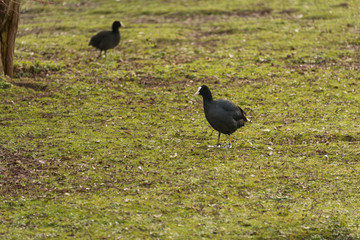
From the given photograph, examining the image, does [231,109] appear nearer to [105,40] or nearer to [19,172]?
[19,172]

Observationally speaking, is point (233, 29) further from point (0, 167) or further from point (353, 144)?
point (0, 167)

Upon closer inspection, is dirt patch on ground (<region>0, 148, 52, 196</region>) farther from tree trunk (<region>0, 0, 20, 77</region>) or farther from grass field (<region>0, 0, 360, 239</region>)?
tree trunk (<region>0, 0, 20, 77</region>)

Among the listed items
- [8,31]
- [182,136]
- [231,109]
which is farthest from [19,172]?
[8,31]

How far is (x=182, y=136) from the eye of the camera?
14219 millimetres

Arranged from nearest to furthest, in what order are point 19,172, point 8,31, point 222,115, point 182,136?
point 19,172 < point 222,115 < point 182,136 < point 8,31

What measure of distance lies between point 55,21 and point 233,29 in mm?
10134

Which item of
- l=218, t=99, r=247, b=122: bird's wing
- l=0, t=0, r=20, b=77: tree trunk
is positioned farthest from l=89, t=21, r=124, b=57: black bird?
l=218, t=99, r=247, b=122: bird's wing

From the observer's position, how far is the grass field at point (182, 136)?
31.2 feet

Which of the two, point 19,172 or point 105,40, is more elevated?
point 105,40

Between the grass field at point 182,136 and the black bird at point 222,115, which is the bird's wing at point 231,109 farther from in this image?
the grass field at point 182,136

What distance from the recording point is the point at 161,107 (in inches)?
659

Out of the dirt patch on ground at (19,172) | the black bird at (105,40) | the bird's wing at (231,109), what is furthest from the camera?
the black bird at (105,40)

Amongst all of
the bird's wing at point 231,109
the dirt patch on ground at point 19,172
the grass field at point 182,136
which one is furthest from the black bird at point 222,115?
the dirt patch on ground at point 19,172

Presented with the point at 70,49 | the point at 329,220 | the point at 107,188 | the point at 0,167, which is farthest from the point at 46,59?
the point at 329,220
